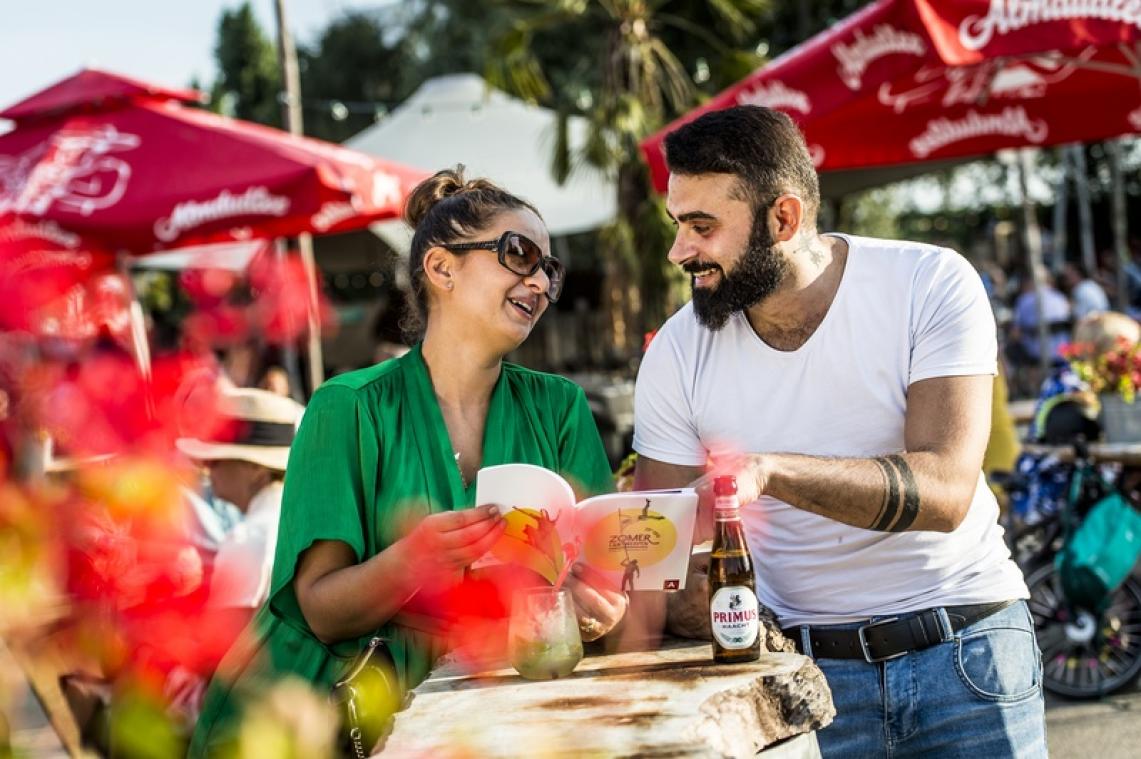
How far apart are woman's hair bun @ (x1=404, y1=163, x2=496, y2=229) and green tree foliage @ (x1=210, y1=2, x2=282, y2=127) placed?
146ft

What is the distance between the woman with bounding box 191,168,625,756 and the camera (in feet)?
8.18

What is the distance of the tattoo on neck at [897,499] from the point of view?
2.39 m

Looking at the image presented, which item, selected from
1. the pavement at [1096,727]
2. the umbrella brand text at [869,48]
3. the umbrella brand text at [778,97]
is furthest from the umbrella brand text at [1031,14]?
the pavement at [1096,727]

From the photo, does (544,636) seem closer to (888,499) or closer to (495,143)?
(888,499)

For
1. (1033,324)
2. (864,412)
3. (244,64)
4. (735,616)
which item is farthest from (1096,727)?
(244,64)

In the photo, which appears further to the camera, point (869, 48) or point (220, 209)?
point (220, 209)

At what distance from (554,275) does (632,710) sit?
3.95ft

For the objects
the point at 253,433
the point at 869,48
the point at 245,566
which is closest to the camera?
the point at 245,566

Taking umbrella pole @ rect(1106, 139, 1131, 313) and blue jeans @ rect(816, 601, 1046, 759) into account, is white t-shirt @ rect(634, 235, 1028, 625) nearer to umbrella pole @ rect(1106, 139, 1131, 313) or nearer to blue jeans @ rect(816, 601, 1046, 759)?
blue jeans @ rect(816, 601, 1046, 759)

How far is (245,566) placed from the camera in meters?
3.76

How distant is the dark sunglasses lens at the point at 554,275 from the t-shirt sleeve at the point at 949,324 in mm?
809

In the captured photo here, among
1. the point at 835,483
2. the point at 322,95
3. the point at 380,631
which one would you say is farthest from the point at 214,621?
the point at 322,95

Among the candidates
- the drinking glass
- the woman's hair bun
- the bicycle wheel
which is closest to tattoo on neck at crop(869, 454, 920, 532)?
the drinking glass

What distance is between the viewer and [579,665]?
2.44 m
